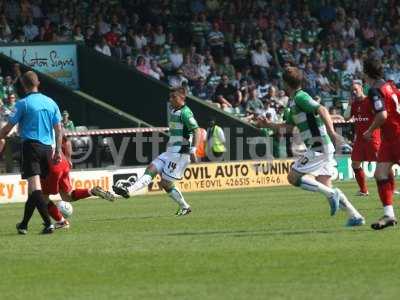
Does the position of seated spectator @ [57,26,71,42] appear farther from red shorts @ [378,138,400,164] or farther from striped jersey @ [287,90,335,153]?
red shorts @ [378,138,400,164]

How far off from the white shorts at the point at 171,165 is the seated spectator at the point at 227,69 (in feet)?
50.9

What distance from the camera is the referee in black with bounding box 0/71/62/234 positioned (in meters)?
15.9

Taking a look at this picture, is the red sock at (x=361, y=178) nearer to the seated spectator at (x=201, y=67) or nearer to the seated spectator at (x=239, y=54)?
the seated spectator at (x=201, y=67)

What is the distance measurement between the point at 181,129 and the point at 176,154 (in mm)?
417

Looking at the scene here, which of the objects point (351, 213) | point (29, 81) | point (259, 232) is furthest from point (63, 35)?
point (351, 213)

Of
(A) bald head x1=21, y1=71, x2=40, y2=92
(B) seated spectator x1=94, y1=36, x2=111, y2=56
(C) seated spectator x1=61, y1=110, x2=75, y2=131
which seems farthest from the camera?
(B) seated spectator x1=94, y1=36, x2=111, y2=56

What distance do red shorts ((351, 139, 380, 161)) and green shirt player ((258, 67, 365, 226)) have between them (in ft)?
25.9

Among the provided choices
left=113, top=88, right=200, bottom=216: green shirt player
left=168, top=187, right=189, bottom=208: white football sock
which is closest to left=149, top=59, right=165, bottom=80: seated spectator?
left=113, top=88, right=200, bottom=216: green shirt player

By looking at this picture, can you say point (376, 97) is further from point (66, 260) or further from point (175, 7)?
point (175, 7)

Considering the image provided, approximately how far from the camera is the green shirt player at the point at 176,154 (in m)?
19.8

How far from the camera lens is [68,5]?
113ft

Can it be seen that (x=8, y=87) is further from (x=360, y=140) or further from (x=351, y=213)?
(x=351, y=213)

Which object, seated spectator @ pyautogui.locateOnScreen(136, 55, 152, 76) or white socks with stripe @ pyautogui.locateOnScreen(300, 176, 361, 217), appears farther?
seated spectator @ pyautogui.locateOnScreen(136, 55, 152, 76)

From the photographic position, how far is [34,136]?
16.1 metres
